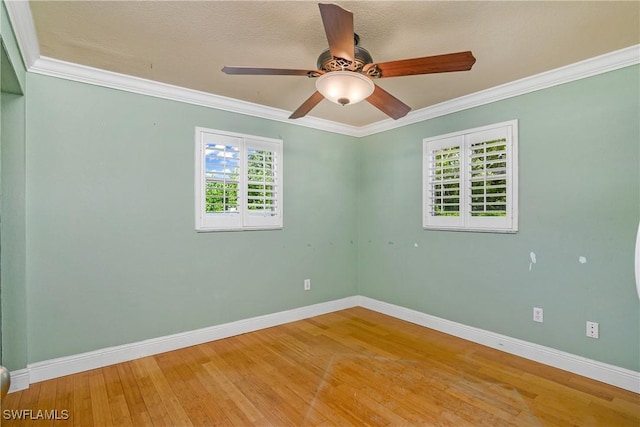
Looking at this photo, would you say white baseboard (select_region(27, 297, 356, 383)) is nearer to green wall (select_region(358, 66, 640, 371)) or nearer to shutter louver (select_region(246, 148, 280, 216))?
shutter louver (select_region(246, 148, 280, 216))

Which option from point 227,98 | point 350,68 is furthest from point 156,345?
point 350,68

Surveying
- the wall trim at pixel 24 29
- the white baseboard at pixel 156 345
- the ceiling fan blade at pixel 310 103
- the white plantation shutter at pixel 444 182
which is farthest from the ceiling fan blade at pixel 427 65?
the white baseboard at pixel 156 345

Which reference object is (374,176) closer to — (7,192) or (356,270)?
(356,270)

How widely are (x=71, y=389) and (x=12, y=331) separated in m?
0.59

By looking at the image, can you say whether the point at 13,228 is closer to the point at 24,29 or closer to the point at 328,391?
the point at 24,29

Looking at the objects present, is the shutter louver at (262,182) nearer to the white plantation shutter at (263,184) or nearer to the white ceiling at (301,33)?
the white plantation shutter at (263,184)

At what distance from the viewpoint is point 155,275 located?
2992 millimetres

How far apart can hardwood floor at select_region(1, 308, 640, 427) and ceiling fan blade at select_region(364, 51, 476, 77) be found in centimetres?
211

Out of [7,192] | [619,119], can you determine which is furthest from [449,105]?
[7,192]

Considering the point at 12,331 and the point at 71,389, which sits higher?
the point at 12,331

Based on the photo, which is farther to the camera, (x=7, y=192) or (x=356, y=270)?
(x=356, y=270)

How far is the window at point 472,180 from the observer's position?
301 cm

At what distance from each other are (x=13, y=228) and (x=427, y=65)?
9.83 feet

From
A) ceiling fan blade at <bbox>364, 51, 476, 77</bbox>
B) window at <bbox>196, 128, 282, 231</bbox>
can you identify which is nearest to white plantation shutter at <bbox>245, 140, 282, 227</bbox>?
window at <bbox>196, 128, 282, 231</bbox>
